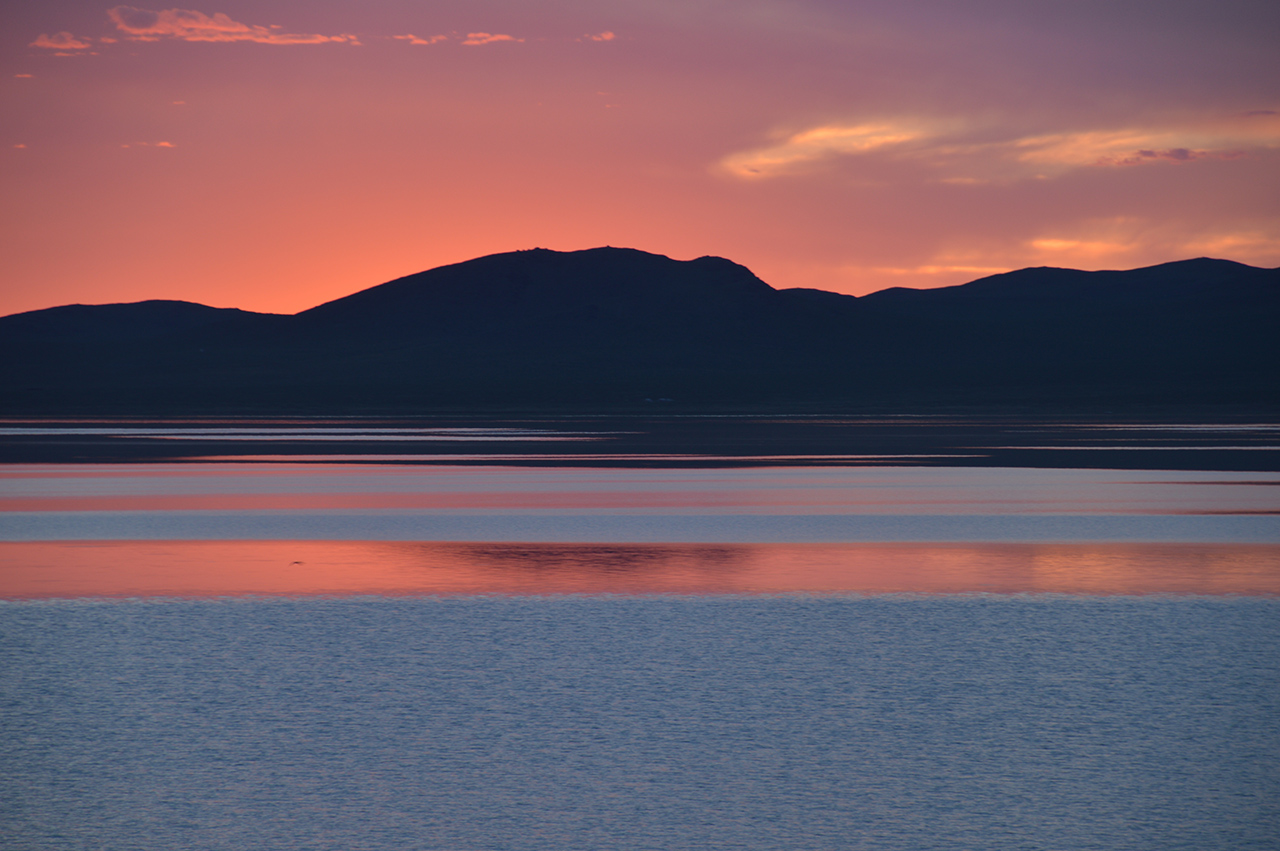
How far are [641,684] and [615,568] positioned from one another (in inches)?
203

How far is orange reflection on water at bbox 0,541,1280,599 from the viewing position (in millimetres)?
11570

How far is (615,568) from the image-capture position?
13.0 metres

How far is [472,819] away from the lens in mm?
5520

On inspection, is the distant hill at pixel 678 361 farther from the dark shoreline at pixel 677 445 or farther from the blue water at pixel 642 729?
the blue water at pixel 642 729

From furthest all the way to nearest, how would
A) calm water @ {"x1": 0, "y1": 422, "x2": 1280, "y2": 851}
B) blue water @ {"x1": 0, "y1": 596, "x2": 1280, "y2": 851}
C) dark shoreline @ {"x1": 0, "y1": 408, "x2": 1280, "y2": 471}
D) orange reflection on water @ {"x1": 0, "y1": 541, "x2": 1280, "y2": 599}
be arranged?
1. dark shoreline @ {"x1": 0, "y1": 408, "x2": 1280, "y2": 471}
2. orange reflection on water @ {"x1": 0, "y1": 541, "x2": 1280, "y2": 599}
3. calm water @ {"x1": 0, "y1": 422, "x2": 1280, "y2": 851}
4. blue water @ {"x1": 0, "y1": 596, "x2": 1280, "y2": 851}

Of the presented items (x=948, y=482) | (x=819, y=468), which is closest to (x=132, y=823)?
(x=948, y=482)

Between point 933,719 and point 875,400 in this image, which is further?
point 875,400

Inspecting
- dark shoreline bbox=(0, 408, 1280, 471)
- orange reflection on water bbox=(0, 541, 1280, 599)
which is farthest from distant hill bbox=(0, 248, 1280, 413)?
orange reflection on water bbox=(0, 541, 1280, 599)

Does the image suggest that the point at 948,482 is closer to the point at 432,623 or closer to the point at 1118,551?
the point at 1118,551

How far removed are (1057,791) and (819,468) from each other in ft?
75.5

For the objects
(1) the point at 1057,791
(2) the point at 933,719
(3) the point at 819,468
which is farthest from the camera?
(3) the point at 819,468

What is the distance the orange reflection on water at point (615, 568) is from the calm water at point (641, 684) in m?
0.07

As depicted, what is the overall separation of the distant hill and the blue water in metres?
87.1

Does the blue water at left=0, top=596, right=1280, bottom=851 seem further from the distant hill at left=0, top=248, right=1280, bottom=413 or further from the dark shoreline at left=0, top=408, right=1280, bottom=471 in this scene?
the distant hill at left=0, top=248, right=1280, bottom=413
